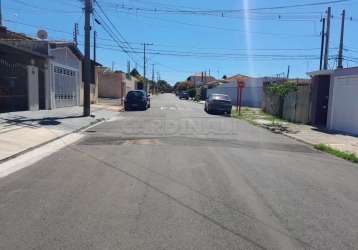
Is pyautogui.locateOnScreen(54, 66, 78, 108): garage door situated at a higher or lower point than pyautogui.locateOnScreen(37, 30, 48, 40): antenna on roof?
lower

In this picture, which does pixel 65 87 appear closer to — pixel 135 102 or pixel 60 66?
pixel 60 66

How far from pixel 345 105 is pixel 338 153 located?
7.29 metres

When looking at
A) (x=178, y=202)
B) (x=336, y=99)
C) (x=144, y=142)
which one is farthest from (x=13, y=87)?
(x=178, y=202)

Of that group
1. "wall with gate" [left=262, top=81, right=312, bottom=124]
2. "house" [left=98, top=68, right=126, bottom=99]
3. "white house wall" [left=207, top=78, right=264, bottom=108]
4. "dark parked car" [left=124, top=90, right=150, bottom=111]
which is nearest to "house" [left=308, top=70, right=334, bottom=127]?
"wall with gate" [left=262, top=81, right=312, bottom=124]

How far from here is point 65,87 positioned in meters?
29.2

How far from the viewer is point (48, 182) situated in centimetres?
730

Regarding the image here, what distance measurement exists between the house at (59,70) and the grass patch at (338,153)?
15.7m

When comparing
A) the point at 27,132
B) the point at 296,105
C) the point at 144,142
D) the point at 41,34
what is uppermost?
the point at 41,34

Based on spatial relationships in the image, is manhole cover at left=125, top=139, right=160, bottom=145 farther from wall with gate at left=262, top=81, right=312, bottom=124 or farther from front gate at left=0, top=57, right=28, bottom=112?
wall with gate at left=262, top=81, right=312, bottom=124

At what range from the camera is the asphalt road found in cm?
466

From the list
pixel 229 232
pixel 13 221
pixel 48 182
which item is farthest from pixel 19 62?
pixel 229 232

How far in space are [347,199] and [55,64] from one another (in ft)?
76.0

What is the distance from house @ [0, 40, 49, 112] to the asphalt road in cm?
1032

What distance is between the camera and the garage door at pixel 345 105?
1814 cm
